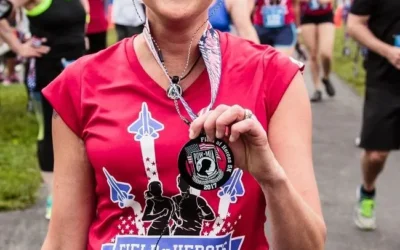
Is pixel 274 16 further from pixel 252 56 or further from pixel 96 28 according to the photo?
pixel 252 56

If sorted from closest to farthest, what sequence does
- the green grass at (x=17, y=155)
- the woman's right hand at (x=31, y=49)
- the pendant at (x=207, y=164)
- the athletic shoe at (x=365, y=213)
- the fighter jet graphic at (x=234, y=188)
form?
the pendant at (x=207, y=164) → the fighter jet graphic at (x=234, y=188) → the woman's right hand at (x=31, y=49) → the athletic shoe at (x=365, y=213) → the green grass at (x=17, y=155)

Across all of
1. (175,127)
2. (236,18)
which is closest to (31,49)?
A: (236,18)

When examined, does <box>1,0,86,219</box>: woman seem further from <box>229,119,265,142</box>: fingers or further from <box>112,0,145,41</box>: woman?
<box>229,119,265,142</box>: fingers

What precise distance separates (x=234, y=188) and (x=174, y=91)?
283 millimetres

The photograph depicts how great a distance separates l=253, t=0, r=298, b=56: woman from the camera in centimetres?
827

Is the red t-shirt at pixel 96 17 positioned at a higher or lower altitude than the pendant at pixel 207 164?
lower

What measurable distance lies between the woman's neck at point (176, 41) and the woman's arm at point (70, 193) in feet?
1.05

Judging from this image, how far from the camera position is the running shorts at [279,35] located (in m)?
8.32

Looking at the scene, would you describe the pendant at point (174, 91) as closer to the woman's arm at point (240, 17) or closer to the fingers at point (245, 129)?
the fingers at point (245, 129)

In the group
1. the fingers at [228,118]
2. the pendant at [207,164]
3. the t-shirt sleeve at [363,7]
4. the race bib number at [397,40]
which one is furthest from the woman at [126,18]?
the fingers at [228,118]

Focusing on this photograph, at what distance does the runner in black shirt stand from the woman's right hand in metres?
2.11

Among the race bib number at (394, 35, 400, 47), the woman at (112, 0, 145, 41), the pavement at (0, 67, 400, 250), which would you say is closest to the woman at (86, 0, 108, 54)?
the woman at (112, 0, 145, 41)

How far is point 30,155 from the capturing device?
24.2 feet

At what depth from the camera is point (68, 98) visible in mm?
2041
